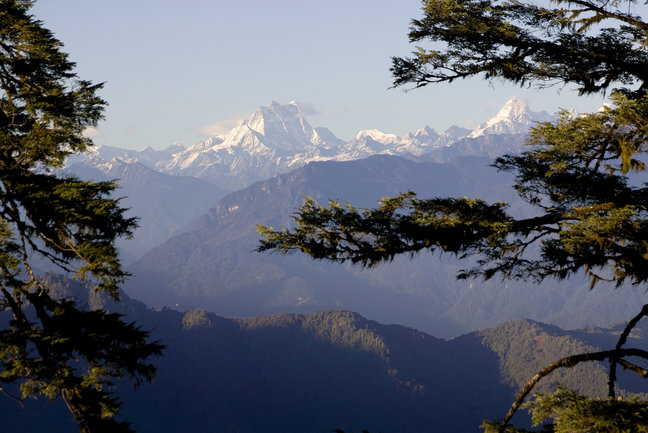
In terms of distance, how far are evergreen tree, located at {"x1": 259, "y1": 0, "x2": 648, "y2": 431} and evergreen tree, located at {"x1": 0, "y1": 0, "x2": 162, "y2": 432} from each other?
12.5 feet

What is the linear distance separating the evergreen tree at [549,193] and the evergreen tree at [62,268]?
382 centimetres

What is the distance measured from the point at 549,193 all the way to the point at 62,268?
9390 mm

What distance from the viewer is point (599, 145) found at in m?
10.6

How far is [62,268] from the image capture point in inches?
493

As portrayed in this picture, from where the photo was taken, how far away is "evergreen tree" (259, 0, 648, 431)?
10.3 metres

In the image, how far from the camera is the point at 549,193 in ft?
39.6

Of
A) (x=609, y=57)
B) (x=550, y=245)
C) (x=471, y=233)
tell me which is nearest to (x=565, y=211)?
(x=550, y=245)

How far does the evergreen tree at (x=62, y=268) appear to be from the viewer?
12016 millimetres

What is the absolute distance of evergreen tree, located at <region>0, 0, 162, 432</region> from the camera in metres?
12.0

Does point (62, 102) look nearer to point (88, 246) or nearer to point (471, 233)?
point (88, 246)

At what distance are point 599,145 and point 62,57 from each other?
39.6 feet

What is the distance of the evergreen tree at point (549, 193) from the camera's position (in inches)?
406

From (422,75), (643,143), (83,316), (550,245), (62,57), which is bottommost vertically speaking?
(83,316)

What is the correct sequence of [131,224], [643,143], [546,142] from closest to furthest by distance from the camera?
[643,143], [546,142], [131,224]
